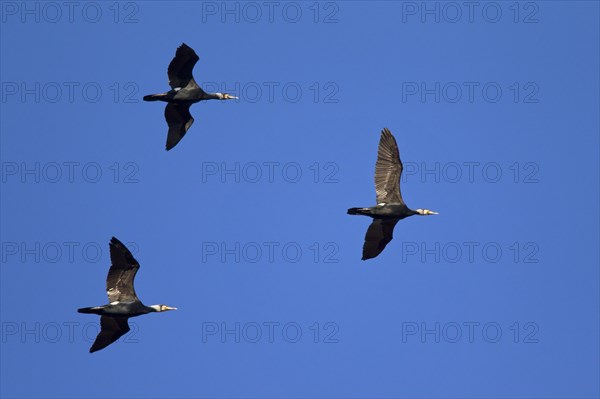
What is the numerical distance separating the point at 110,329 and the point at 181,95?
44.1 feet

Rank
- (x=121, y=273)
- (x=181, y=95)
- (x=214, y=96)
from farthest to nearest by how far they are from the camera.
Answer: (x=214, y=96), (x=181, y=95), (x=121, y=273)

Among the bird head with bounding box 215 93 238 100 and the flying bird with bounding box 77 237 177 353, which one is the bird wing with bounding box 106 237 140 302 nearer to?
the flying bird with bounding box 77 237 177 353

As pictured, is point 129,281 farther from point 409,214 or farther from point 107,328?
point 409,214

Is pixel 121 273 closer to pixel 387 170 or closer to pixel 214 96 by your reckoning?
pixel 214 96

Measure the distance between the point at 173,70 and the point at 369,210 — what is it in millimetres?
12891

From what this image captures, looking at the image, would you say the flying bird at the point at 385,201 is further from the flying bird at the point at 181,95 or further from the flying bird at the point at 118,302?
Result: the flying bird at the point at 118,302

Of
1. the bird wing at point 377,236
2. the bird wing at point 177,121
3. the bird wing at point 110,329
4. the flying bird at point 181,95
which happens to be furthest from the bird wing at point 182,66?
the bird wing at point 110,329

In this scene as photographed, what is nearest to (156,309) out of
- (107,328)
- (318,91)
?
(107,328)

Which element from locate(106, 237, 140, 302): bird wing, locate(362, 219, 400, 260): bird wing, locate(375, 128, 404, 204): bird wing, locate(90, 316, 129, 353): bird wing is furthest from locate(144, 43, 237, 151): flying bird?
locate(362, 219, 400, 260): bird wing

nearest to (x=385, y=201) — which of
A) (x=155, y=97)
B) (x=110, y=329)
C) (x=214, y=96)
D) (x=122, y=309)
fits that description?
(x=214, y=96)

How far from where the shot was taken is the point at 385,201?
7225 centimetres

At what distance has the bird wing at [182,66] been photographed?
73062 millimetres

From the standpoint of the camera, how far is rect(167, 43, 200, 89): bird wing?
7306 centimetres

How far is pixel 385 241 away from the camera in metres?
73.2
